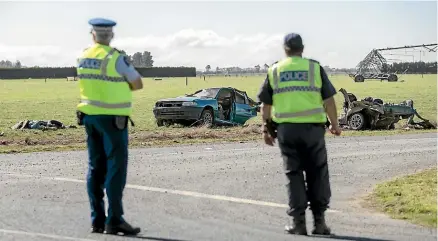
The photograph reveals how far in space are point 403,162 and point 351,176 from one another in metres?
2.45

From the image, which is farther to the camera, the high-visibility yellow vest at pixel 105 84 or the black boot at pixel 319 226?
the black boot at pixel 319 226

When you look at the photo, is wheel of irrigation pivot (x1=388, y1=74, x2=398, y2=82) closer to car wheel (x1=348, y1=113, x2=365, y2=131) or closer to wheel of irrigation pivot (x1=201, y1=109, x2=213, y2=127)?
car wheel (x1=348, y1=113, x2=365, y2=131)

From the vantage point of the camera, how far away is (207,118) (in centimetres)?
2408

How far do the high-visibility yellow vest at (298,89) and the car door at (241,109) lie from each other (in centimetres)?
1770

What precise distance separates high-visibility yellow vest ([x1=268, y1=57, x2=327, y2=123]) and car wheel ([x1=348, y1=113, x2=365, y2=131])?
17010 mm

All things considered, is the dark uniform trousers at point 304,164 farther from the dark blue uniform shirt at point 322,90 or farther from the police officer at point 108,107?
the police officer at point 108,107

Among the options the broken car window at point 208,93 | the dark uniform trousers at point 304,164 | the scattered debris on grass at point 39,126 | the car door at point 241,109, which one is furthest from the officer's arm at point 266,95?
the car door at point 241,109

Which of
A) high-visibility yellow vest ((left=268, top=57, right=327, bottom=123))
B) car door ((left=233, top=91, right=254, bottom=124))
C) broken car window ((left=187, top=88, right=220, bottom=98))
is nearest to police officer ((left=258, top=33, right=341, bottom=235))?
high-visibility yellow vest ((left=268, top=57, right=327, bottom=123))

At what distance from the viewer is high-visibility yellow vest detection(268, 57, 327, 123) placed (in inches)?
282

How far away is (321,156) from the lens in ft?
23.8

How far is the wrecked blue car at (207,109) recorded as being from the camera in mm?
23953

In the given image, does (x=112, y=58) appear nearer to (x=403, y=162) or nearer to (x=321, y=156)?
Result: (x=321, y=156)

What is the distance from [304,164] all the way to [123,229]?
73.2 inches

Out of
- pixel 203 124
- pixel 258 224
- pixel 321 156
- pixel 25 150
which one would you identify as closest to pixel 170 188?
pixel 258 224
